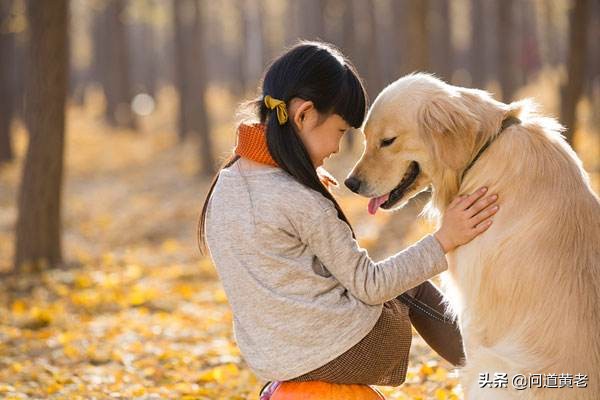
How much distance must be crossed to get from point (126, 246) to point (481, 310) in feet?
29.0

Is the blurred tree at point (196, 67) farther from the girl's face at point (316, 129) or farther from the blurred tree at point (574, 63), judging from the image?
the girl's face at point (316, 129)

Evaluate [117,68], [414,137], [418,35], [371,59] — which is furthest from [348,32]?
[414,137]

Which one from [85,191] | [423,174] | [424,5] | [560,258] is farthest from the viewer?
[85,191]

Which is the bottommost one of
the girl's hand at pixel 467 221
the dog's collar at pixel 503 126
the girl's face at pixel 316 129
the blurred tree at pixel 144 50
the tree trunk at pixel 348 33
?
the blurred tree at pixel 144 50

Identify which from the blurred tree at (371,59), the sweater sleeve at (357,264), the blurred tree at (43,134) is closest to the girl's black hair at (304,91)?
the sweater sleeve at (357,264)

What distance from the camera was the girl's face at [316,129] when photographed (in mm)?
2949

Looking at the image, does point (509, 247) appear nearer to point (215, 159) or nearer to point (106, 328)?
point (106, 328)

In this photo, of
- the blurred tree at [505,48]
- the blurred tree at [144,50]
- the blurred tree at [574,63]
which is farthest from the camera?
the blurred tree at [144,50]

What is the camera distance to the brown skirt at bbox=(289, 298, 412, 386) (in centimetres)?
298

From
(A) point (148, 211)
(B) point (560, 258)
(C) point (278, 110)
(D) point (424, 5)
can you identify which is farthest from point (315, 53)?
(A) point (148, 211)

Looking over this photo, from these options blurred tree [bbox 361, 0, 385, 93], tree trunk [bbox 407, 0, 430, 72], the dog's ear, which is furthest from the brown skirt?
blurred tree [bbox 361, 0, 385, 93]

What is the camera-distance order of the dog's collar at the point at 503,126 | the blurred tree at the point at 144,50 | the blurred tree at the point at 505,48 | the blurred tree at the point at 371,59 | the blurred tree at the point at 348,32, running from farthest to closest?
the blurred tree at the point at 144,50 → the blurred tree at the point at 371,59 → the blurred tree at the point at 348,32 → the blurred tree at the point at 505,48 → the dog's collar at the point at 503,126

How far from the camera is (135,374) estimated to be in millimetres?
5379

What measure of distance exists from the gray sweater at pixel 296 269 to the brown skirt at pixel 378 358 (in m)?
0.05
